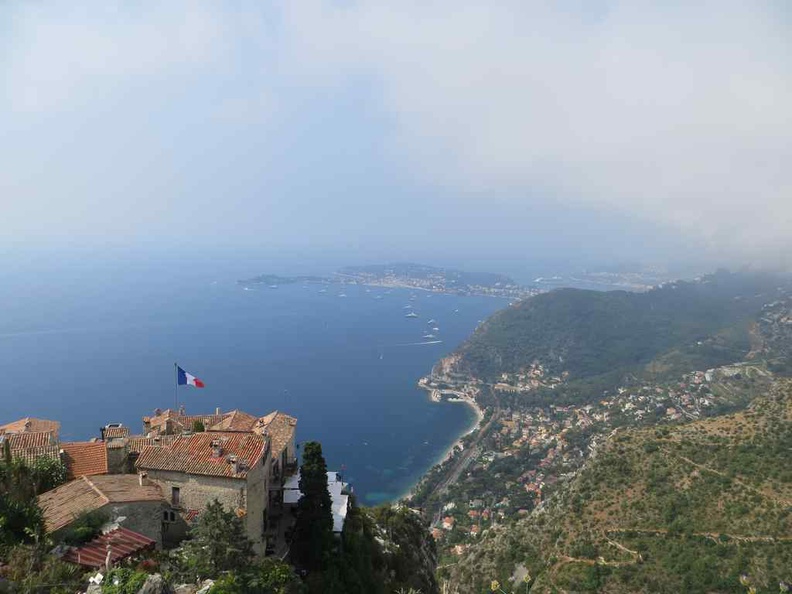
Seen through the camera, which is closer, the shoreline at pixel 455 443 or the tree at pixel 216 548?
the tree at pixel 216 548

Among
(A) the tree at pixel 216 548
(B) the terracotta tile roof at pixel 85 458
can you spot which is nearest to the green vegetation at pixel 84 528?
(A) the tree at pixel 216 548

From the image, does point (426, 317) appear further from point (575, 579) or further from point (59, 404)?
point (575, 579)

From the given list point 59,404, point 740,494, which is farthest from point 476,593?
point 59,404

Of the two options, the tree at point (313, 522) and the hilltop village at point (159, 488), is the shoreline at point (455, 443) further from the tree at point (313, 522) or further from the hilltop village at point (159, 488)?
the hilltop village at point (159, 488)

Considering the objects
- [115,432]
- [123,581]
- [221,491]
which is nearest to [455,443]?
[115,432]

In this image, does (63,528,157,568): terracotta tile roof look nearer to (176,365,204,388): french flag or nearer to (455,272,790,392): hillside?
(176,365,204,388): french flag

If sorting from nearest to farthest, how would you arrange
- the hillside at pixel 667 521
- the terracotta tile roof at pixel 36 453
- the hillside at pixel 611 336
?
1. the terracotta tile roof at pixel 36 453
2. the hillside at pixel 667 521
3. the hillside at pixel 611 336

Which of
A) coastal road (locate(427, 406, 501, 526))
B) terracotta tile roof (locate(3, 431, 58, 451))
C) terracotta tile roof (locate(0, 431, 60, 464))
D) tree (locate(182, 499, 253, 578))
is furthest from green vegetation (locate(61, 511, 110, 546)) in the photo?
coastal road (locate(427, 406, 501, 526))

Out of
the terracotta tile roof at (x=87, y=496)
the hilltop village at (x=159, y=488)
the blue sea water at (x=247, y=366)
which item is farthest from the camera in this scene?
the blue sea water at (x=247, y=366)
